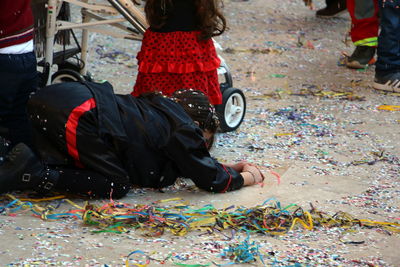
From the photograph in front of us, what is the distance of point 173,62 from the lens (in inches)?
161

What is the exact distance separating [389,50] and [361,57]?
2.48ft

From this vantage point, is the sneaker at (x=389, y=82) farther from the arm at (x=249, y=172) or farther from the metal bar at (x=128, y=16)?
the arm at (x=249, y=172)

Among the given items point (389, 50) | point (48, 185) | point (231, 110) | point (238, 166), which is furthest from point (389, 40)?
point (48, 185)

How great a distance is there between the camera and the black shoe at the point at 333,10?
342 inches

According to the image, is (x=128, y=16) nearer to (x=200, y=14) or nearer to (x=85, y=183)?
(x=200, y=14)

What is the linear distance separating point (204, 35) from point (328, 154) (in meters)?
0.98

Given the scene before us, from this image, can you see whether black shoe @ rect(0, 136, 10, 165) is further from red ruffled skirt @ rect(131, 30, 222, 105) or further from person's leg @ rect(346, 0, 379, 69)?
person's leg @ rect(346, 0, 379, 69)

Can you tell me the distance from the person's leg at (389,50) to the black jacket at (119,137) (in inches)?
106

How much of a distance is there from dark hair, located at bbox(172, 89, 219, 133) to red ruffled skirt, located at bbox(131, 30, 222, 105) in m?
0.61

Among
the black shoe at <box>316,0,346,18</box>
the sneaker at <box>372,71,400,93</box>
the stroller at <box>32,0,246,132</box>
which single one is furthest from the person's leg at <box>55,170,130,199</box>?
the black shoe at <box>316,0,346,18</box>

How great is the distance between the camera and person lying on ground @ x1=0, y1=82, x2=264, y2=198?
3111 mm

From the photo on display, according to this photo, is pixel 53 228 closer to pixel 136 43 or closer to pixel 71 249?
pixel 71 249

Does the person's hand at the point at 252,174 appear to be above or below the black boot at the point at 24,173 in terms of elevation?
below

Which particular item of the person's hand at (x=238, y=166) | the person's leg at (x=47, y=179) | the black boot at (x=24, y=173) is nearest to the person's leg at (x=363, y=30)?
the person's hand at (x=238, y=166)
